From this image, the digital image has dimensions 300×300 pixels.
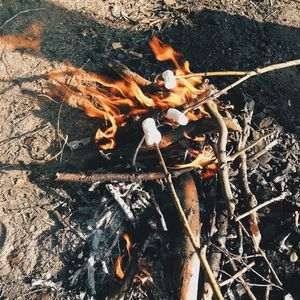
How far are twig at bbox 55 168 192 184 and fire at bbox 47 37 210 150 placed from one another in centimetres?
34

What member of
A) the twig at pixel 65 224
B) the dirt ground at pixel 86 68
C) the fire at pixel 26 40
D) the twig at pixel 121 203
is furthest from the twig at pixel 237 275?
the fire at pixel 26 40

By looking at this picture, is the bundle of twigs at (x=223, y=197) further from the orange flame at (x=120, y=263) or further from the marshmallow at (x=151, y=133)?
the orange flame at (x=120, y=263)

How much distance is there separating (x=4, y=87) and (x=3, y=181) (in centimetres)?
116

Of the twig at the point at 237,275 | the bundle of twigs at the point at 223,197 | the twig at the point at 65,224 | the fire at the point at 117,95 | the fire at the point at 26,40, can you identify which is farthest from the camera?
the fire at the point at 26,40

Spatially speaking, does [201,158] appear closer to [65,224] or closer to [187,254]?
[187,254]

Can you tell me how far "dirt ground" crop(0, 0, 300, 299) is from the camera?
3.57 meters

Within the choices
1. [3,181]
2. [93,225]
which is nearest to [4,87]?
[3,181]

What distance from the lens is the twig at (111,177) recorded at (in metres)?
3.59

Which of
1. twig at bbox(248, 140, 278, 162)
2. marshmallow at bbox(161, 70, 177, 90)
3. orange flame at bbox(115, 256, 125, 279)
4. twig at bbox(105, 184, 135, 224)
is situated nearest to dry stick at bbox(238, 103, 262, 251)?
twig at bbox(248, 140, 278, 162)

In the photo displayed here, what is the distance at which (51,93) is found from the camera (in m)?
4.42

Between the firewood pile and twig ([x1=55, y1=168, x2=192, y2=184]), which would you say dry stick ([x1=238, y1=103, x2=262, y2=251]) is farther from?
twig ([x1=55, y1=168, x2=192, y2=184])

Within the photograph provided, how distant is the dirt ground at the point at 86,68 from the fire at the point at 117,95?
146 mm

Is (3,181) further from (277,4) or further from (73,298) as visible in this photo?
(277,4)

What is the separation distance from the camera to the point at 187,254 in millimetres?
3270
